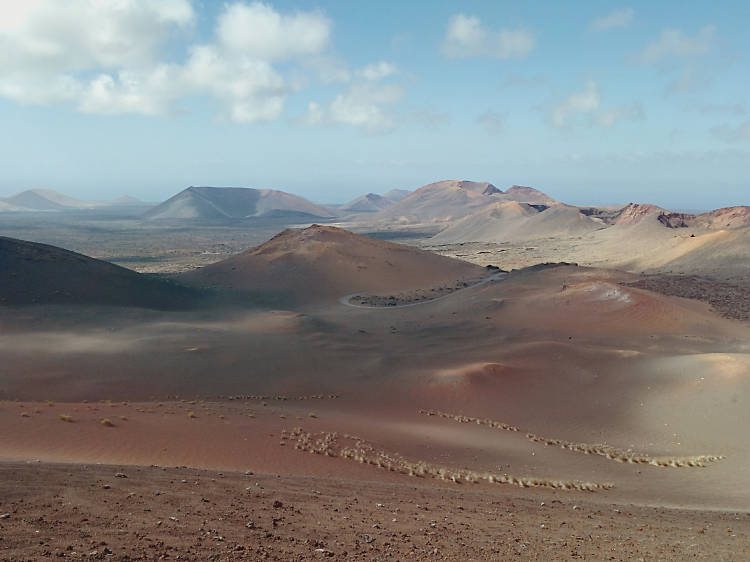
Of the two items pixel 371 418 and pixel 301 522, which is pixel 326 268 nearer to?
pixel 371 418

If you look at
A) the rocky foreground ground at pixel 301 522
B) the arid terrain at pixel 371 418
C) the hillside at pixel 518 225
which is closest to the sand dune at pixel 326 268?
the arid terrain at pixel 371 418

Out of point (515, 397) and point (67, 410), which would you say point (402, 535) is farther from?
point (515, 397)

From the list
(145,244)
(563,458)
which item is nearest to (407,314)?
(563,458)

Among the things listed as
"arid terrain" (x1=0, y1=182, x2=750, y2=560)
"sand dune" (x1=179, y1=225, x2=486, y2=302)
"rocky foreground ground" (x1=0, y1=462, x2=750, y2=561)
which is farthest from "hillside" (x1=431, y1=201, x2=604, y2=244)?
"rocky foreground ground" (x1=0, y1=462, x2=750, y2=561)

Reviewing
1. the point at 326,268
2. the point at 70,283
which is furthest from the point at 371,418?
the point at 326,268

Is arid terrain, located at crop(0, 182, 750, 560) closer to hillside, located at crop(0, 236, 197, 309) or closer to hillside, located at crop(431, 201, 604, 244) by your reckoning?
hillside, located at crop(0, 236, 197, 309)

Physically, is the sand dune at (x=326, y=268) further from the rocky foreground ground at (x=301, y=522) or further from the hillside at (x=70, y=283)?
the rocky foreground ground at (x=301, y=522)
